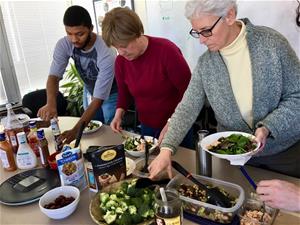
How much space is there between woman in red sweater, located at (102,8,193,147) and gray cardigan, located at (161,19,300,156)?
39 cm

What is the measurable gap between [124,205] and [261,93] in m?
0.70

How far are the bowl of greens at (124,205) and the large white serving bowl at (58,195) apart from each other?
0.25ft

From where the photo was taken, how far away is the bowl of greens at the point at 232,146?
999mm

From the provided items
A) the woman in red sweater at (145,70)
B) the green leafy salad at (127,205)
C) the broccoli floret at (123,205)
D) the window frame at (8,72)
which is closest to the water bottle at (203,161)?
the green leafy salad at (127,205)

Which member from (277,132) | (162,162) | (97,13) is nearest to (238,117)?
(277,132)

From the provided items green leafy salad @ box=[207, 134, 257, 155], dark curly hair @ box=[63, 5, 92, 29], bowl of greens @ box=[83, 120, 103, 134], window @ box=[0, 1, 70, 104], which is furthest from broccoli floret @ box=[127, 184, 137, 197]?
window @ box=[0, 1, 70, 104]

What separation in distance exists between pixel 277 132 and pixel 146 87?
34.1 inches

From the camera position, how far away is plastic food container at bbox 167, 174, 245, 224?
0.91m

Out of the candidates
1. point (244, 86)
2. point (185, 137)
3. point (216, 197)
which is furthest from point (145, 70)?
point (216, 197)

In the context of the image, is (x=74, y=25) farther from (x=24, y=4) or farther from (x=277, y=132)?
(x=24, y=4)

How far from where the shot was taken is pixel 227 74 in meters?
1.26

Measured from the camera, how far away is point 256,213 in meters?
0.91

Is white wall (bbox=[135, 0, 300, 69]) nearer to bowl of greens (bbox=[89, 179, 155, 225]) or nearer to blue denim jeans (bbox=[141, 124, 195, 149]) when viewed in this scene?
blue denim jeans (bbox=[141, 124, 195, 149])

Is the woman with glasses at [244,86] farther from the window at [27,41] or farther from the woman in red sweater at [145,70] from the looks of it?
the window at [27,41]
